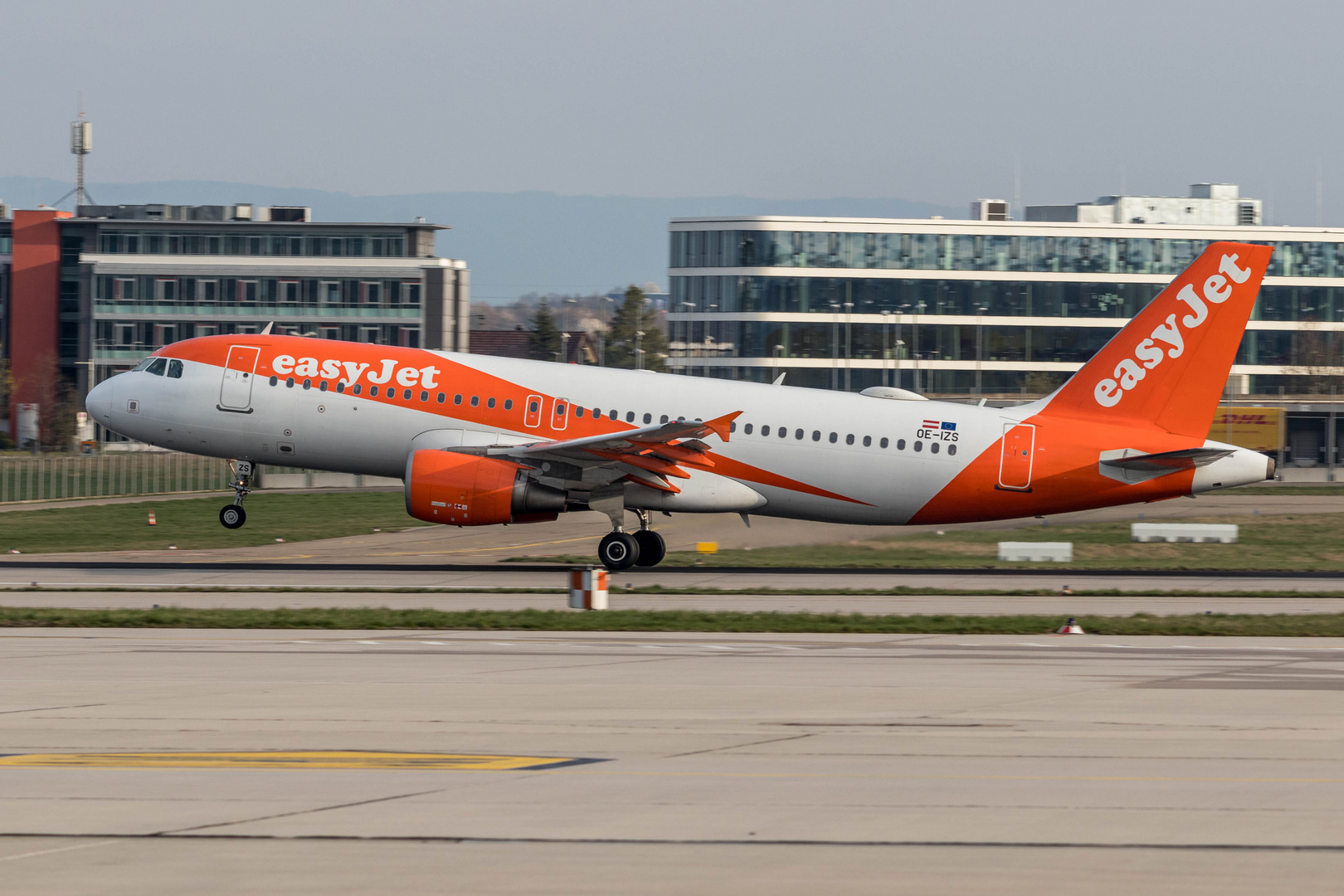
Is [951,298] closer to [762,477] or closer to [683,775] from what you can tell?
[762,477]

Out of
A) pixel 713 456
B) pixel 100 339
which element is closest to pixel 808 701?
pixel 713 456

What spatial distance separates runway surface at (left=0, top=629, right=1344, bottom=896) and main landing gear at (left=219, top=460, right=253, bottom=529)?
13.1 m

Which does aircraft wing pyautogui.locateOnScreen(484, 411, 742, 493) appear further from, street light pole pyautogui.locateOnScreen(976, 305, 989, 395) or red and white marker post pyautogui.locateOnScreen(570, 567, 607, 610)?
street light pole pyautogui.locateOnScreen(976, 305, 989, 395)

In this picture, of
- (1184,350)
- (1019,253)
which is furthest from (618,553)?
(1019,253)

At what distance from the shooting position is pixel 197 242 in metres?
117

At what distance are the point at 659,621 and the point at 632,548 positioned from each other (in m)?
9.82

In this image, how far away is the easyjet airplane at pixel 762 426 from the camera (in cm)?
3322

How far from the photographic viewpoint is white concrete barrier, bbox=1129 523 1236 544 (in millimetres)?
41469

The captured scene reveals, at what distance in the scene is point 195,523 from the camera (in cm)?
4847

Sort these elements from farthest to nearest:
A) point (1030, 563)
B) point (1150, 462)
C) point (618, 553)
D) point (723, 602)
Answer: point (1030, 563) < point (618, 553) < point (1150, 462) < point (723, 602)

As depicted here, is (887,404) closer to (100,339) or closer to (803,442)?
(803,442)

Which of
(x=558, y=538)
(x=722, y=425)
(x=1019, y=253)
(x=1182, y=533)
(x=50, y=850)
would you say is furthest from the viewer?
(x=1019, y=253)

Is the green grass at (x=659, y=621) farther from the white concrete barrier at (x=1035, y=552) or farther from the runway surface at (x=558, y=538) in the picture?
the white concrete barrier at (x=1035, y=552)

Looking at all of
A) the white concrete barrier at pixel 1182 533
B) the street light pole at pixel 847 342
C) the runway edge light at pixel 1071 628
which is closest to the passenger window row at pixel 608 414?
the runway edge light at pixel 1071 628
